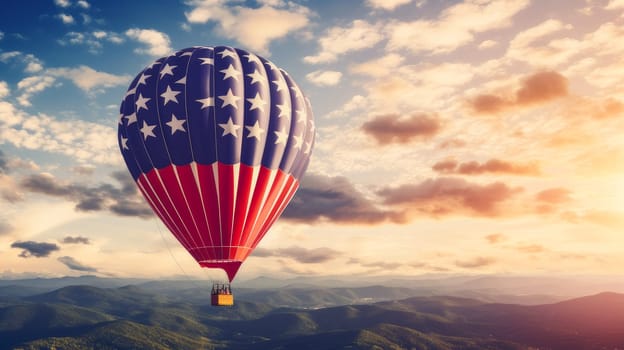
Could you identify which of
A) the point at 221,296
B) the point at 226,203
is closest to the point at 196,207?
the point at 226,203

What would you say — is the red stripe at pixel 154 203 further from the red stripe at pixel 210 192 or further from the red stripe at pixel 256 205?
the red stripe at pixel 256 205

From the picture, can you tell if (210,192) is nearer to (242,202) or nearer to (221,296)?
(242,202)

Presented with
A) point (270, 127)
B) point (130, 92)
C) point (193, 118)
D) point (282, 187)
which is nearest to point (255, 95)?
point (270, 127)

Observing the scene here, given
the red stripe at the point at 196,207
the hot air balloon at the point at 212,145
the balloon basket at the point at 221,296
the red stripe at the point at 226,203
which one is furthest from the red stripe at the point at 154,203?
the balloon basket at the point at 221,296

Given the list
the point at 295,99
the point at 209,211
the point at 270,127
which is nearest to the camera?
the point at 209,211

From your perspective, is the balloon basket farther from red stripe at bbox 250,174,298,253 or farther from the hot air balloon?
red stripe at bbox 250,174,298,253

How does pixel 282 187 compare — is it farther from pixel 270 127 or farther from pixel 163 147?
pixel 163 147
